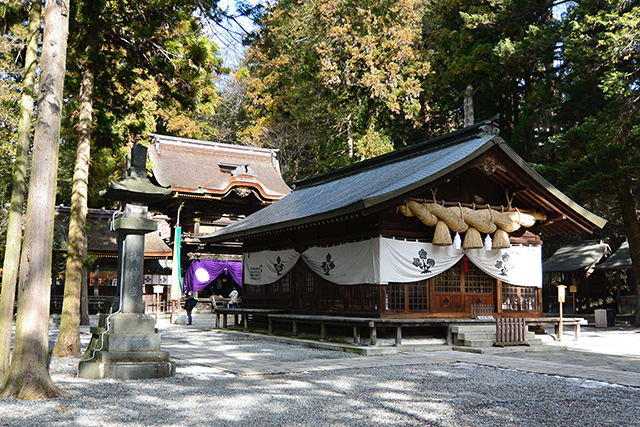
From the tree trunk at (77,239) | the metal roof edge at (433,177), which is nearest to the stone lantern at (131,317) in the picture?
the tree trunk at (77,239)

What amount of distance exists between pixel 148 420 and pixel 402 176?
9917 millimetres

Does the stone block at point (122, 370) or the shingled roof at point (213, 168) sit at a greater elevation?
the shingled roof at point (213, 168)

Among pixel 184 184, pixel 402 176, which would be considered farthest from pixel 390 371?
pixel 184 184

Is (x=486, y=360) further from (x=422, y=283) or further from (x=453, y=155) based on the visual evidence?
(x=453, y=155)

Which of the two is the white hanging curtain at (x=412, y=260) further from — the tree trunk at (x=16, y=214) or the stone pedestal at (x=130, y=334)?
the tree trunk at (x=16, y=214)

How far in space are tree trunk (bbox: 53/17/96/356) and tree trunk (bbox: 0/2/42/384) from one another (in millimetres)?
3115

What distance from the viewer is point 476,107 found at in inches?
1281

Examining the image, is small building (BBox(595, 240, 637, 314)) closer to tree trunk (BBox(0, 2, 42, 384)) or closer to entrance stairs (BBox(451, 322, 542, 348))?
entrance stairs (BBox(451, 322, 542, 348))

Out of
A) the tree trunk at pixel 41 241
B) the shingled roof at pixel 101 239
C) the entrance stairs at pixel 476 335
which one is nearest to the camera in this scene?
the tree trunk at pixel 41 241

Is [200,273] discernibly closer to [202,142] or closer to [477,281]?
[202,142]

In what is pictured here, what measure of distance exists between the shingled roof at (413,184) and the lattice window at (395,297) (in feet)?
7.34

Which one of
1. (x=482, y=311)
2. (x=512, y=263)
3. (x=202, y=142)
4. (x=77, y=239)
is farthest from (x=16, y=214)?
(x=202, y=142)

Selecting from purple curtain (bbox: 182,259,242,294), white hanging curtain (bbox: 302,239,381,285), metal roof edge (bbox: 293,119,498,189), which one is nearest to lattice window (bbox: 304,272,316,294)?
white hanging curtain (bbox: 302,239,381,285)

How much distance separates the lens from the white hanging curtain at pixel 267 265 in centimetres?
1759
